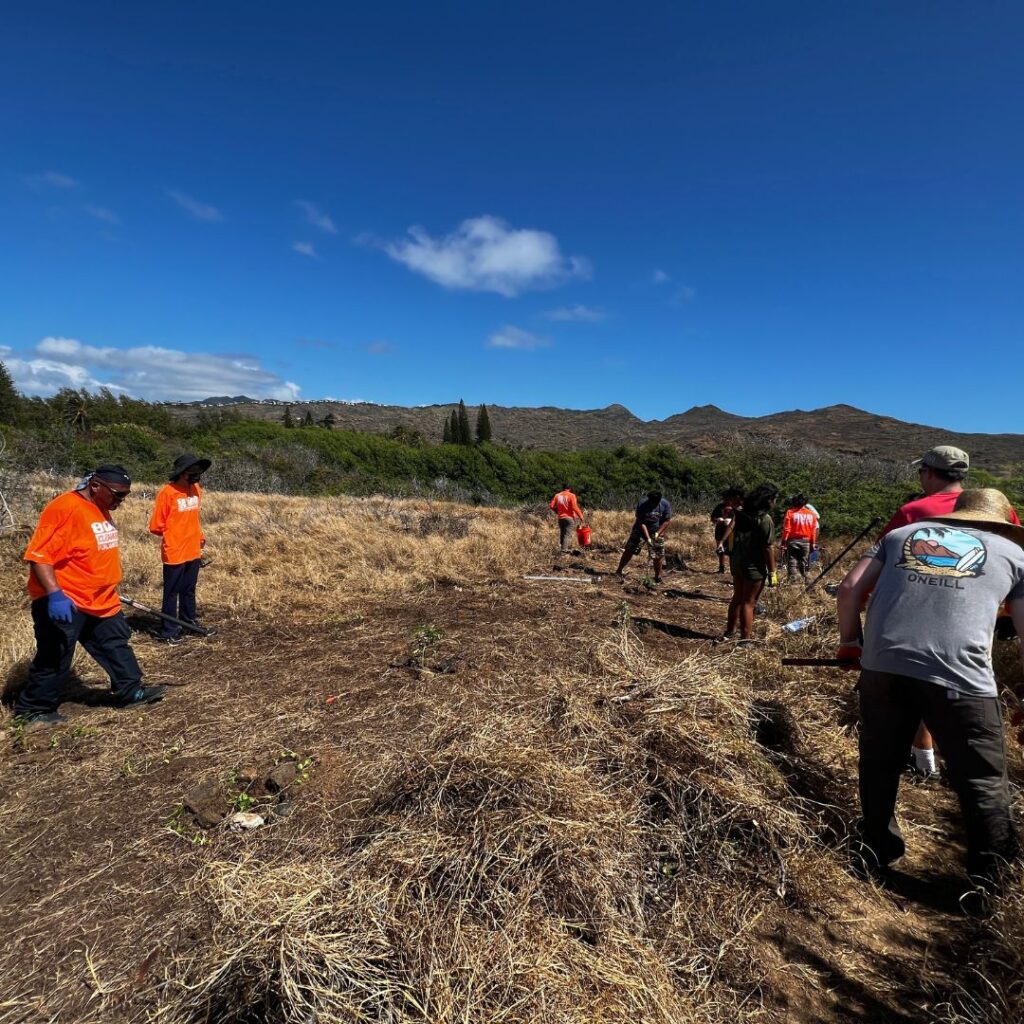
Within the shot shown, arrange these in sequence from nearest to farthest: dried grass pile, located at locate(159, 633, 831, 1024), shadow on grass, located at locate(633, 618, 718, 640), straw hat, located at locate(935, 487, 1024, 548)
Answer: dried grass pile, located at locate(159, 633, 831, 1024) → straw hat, located at locate(935, 487, 1024, 548) → shadow on grass, located at locate(633, 618, 718, 640)

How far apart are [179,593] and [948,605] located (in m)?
5.91

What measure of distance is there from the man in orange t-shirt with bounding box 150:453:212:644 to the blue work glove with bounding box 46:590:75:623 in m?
1.93

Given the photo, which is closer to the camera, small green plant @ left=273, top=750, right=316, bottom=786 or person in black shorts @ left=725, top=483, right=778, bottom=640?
small green plant @ left=273, top=750, right=316, bottom=786

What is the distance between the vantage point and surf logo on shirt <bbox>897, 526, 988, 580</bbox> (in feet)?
6.86

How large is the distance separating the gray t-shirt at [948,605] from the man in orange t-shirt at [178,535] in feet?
17.5

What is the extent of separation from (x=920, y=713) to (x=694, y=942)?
122 cm

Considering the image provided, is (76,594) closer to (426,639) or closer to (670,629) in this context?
(426,639)

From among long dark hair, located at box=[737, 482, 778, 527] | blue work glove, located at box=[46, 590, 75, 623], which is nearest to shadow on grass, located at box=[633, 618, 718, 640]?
long dark hair, located at box=[737, 482, 778, 527]

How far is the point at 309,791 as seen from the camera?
2910 mm

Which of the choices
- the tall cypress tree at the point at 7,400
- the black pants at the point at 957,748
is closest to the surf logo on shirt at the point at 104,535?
the black pants at the point at 957,748

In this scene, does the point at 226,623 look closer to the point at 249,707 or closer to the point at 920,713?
the point at 249,707

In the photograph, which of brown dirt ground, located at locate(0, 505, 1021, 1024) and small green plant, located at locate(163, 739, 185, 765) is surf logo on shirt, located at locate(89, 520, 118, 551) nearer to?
brown dirt ground, located at locate(0, 505, 1021, 1024)

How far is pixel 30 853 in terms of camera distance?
2559 millimetres

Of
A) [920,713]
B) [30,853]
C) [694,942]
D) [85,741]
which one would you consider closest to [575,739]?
[694,942]
